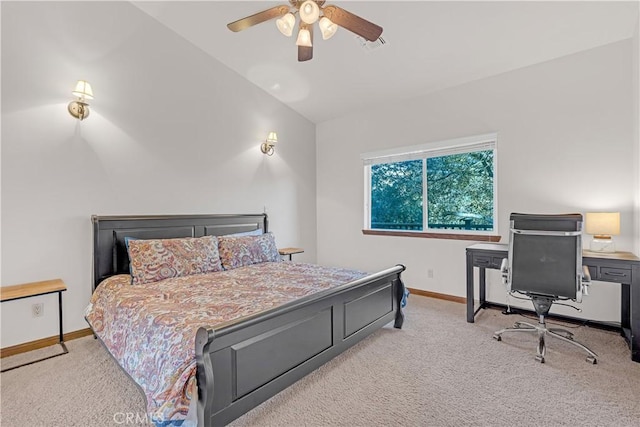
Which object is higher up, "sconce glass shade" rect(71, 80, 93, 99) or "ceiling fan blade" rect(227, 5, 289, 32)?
"ceiling fan blade" rect(227, 5, 289, 32)

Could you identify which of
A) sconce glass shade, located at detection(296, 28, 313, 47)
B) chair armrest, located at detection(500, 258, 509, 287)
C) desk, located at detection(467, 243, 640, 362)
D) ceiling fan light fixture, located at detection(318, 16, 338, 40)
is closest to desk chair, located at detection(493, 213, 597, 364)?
chair armrest, located at detection(500, 258, 509, 287)

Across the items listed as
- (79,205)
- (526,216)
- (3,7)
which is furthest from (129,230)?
(526,216)

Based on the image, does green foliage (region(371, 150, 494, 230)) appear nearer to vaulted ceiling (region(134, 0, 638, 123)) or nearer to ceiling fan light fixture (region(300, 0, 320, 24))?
vaulted ceiling (region(134, 0, 638, 123))

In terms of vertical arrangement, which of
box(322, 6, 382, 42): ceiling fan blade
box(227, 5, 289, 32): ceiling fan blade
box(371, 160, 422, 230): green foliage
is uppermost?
box(227, 5, 289, 32): ceiling fan blade

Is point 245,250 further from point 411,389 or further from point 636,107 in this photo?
point 636,107

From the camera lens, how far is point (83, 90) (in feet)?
9.64

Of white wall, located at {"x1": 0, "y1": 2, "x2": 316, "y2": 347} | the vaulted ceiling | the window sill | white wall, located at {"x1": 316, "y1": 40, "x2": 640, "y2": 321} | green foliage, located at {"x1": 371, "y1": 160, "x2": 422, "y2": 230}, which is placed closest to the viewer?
white wall, located at {"x1": 0, "y1": 2, "x2": 316, "y2": 347}

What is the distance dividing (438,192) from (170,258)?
135 inches

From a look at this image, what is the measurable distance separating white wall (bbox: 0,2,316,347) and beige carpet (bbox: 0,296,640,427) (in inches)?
35.1

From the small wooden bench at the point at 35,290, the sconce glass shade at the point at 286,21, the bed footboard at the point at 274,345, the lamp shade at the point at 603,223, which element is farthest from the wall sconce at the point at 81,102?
the lamp shade at the point at 603,223

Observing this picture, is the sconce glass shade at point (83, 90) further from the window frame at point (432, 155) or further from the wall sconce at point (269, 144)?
the window frame at point (432, 155)

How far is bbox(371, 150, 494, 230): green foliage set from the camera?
13.2 feet

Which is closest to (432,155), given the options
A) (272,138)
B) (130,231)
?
(272,138)

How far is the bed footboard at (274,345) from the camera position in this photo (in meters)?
1.62
